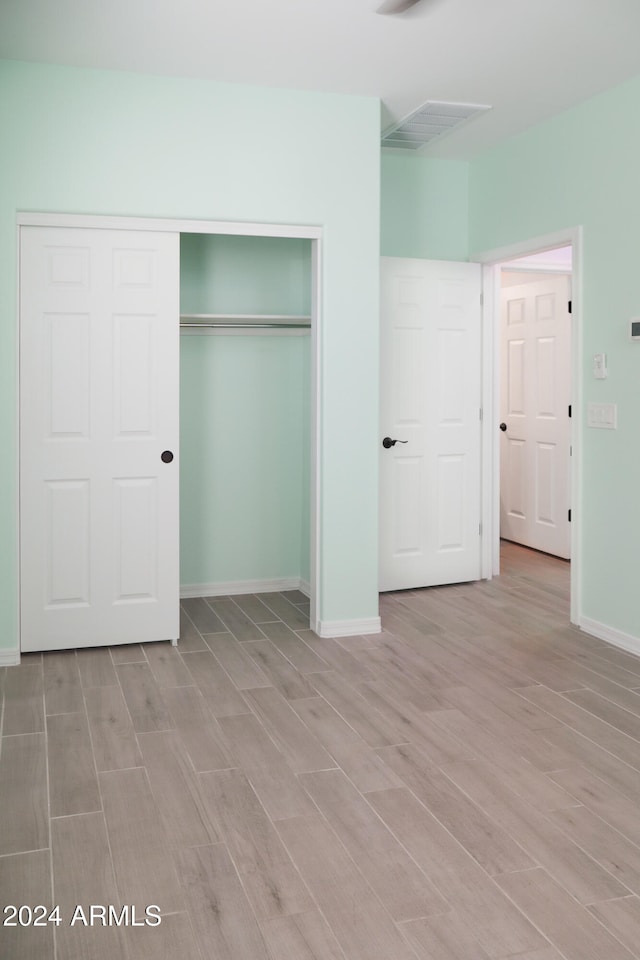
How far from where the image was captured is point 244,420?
5.59m

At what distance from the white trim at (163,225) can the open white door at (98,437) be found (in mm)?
44

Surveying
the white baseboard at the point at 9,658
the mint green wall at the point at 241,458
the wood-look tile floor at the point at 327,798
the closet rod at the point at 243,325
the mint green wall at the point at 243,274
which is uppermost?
the mint green wall at the point at 243,274

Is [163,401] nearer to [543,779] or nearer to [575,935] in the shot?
[543,779]

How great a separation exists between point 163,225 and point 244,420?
1.54 metres

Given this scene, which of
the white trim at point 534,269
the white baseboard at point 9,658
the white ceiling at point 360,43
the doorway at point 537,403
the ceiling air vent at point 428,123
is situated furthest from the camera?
the doorway at point 537,403

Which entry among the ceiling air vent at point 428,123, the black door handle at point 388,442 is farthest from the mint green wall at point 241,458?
the ceiling air vent at point 428,123

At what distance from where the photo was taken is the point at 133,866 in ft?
8.06

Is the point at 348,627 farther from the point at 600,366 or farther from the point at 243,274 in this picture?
the point at 243,274

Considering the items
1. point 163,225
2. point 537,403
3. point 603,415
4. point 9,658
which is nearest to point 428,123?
point 163,225

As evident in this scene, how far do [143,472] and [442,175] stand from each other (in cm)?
290

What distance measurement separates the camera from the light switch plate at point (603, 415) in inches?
178

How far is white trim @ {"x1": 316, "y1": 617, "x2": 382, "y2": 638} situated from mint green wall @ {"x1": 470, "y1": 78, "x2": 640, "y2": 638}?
115 cm

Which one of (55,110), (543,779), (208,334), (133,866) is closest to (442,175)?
(208,334)

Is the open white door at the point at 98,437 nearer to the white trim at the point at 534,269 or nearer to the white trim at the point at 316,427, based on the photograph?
the white trim at the point at 316,427
